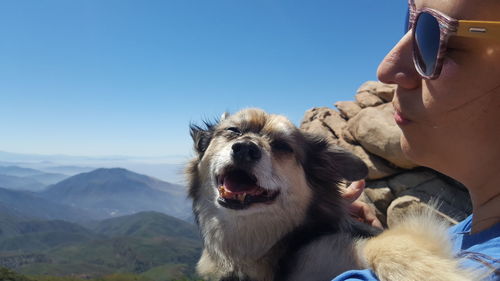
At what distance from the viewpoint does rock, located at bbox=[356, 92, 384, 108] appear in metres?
19.2

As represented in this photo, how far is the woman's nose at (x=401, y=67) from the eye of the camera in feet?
9.21

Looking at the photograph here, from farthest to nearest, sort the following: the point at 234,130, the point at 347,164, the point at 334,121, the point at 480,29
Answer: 1. the point at 334,121
2. the point at 234,130
3. the point at 347,164
4. the point at 480,29

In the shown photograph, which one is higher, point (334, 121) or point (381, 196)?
point (334, 121)

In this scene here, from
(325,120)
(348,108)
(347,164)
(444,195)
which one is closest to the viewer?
(347,164)

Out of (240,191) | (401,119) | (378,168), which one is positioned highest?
(401,119)

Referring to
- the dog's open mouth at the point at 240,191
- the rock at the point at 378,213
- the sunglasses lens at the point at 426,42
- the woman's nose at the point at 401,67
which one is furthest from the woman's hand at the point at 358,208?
the rock at the point at 378,213

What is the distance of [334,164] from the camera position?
5.84m

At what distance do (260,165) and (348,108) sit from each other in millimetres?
16564

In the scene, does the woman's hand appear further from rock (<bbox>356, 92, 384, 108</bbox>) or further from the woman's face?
rock (<bbox>356, 92, 384, 108</bbox>)

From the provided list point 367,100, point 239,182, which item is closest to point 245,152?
point 239,182

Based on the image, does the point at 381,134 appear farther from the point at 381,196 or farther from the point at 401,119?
the point at 401,119

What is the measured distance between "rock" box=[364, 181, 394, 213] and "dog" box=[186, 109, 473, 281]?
39.7 ft

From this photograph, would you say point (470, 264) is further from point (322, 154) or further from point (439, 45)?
point (322, 154)

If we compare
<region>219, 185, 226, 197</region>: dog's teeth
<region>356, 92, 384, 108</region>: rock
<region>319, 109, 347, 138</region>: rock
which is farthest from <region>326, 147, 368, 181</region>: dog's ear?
<region>356, 92, 384, 108</region>: rock
